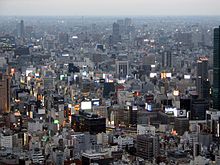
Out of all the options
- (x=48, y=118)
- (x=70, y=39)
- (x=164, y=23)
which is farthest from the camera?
(x=70, y=39)

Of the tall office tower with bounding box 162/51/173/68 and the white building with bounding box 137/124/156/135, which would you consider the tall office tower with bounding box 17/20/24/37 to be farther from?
the tall office tower with bounding box 162/51/173/68

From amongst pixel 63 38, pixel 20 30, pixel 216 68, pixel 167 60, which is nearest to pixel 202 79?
pixel 216 68

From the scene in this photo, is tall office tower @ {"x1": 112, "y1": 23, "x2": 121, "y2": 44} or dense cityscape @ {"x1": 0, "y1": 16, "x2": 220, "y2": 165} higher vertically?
tall office tower @ {"x1": 112, "y1": 23, "x2": 121, "y2": 44}

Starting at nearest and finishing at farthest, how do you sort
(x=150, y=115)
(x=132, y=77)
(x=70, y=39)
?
(x=150, y=115) < (x=132, y=77) < (x=70, y=39)

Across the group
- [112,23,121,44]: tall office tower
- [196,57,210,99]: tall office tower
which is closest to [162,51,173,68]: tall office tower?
[112,23,121,44]: tall office tower

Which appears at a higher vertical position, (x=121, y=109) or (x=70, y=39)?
(x=70, y=39)

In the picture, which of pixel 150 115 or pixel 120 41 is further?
pixel 120 41

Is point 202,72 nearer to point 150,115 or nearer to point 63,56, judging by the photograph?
point 150,115

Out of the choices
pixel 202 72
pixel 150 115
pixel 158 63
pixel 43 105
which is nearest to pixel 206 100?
pixel 150 115
